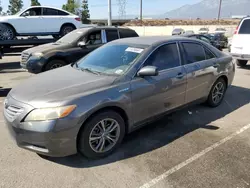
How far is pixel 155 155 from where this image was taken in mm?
3551

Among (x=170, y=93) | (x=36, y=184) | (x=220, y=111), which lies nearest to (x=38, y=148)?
(x=36, y=184)

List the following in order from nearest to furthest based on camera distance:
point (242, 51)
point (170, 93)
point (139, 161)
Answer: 1. point (139, 161)
2. point (170, 93)
3. point (242, 51)

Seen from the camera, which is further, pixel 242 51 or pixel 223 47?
pixel 223 47

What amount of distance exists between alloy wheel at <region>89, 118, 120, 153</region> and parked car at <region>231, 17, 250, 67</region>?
777 cm

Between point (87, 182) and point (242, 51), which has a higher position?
point (242, 51)

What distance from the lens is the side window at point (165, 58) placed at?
398 cm

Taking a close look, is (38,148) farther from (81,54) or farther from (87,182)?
(81,54)

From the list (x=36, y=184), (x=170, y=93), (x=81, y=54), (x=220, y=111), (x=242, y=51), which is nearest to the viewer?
(x=36, y=184)

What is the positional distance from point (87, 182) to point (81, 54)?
538 cm

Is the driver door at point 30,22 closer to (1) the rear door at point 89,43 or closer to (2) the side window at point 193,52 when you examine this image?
(1) the rear door at point 89,43

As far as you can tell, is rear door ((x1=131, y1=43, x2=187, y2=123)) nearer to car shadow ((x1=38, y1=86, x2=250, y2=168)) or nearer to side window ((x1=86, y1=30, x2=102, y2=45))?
car shadow ((x1=38, y1=86, x2=250, y2=168))

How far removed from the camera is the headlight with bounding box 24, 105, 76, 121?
292 cm

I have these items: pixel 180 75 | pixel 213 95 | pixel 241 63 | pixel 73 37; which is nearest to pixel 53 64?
pixel 73 37

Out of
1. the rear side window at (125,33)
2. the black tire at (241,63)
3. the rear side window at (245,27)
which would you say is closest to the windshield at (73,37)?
the rear side window at (125,33)
